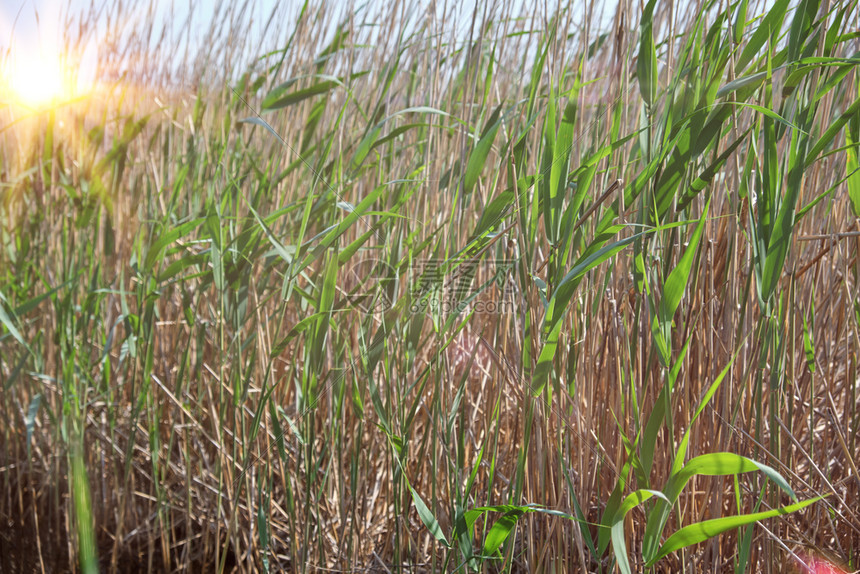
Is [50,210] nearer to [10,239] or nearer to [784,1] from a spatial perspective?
[10,239]

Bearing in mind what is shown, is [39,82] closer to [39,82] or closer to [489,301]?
[39,82]

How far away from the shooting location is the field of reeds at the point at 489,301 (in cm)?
61

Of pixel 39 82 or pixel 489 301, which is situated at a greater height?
pixel 39 82

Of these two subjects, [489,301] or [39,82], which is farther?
[39,82]

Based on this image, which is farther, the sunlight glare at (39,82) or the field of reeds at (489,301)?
the sunlight glare at (39,82)

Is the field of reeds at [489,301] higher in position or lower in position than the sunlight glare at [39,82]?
lower

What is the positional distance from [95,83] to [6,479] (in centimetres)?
93

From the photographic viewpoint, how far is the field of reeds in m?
0.61

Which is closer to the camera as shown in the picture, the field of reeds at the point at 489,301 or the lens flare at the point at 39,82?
the field of reeds at the point at 489,301

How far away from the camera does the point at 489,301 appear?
92cm

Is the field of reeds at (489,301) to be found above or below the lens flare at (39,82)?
below

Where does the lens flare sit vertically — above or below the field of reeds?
above

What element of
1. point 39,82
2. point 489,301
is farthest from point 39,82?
point 489,301

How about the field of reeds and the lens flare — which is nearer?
the field of reeds
